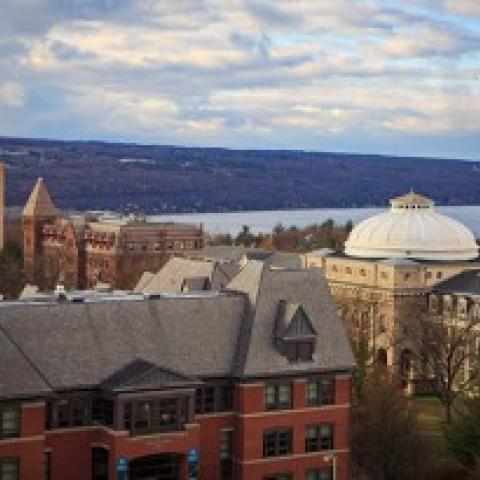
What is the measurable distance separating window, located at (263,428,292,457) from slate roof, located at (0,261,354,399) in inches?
108

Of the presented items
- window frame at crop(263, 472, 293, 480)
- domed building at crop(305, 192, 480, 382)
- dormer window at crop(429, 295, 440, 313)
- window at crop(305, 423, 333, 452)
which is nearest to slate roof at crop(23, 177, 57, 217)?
domed building at crop(305, 192, 480, 382)

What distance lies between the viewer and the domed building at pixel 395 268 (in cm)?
9400

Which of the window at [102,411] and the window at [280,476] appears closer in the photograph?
the window at [102,411]

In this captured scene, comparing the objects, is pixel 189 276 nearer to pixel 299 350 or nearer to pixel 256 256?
pixel 299 350

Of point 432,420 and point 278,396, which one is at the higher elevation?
point 278,396

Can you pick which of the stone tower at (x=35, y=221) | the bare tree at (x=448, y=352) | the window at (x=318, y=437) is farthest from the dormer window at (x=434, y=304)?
the stone tower at (x=35, y=221)

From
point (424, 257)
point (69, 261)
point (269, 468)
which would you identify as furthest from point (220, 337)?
point (69, 261)

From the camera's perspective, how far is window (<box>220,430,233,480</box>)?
179 feet

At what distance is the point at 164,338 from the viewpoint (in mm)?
53844

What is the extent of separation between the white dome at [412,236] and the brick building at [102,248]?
3523 cm

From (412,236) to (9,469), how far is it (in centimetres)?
6031

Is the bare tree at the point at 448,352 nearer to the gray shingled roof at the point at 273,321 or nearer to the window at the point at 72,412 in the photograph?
the gray shingled roof at the point at 273,321

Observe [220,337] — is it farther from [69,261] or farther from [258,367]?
[69,261]

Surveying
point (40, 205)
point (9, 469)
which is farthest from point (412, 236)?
point (40, 205)
